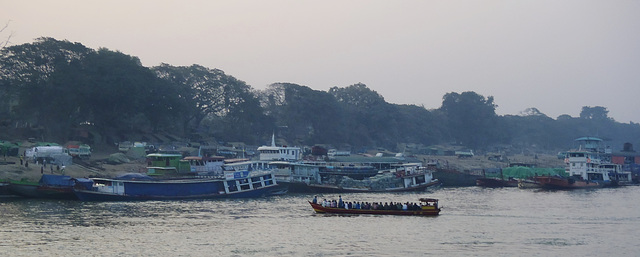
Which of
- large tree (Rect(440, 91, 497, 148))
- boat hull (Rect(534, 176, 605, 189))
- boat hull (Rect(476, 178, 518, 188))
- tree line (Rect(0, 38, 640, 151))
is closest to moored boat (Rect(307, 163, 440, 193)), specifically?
boat hull (Rect(476, 178, 518, 188))

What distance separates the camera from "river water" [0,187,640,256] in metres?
43.6

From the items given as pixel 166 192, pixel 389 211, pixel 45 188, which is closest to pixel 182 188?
pixel 166 192

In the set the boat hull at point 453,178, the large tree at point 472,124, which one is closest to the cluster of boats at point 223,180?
the boat hull at point 453,178

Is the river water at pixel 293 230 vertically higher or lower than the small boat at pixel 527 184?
lower

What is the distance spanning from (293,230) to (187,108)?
234ft

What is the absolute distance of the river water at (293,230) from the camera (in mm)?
43562

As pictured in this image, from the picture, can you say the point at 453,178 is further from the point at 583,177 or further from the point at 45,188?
the point at 45,188

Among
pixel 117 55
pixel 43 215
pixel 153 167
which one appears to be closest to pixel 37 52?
pixel 117 55

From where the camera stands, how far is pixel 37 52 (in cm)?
9944

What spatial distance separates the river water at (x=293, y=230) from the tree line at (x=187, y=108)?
1524 inches

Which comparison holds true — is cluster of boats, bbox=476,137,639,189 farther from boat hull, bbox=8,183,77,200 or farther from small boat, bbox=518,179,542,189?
boat hull, bbox=8,183,77,200

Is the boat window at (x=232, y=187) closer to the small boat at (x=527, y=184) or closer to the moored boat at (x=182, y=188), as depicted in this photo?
the moored boat at (x=182, y=188)

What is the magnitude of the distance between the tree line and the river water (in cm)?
3872

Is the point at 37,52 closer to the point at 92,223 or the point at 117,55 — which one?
the point at 117,55
